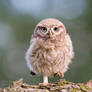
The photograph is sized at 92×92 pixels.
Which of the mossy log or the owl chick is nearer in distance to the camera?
the mossy log

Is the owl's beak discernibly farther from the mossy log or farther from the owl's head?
the mossy log

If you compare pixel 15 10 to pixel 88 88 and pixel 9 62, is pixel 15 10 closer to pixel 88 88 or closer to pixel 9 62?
pixel 9 62

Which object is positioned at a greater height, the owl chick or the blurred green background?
the blurred green background

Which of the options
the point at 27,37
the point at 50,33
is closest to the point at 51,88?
the point at 50,33

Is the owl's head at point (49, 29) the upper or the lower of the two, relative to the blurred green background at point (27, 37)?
lower

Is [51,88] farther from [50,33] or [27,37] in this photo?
[27,37]

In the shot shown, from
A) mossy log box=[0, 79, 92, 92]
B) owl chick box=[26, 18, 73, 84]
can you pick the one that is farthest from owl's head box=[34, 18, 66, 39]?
mossy log box=[0, 79, 92, 92]

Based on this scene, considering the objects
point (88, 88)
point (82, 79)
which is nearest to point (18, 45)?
point (82, 79)

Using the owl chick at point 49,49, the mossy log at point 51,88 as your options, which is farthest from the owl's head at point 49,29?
the mossy log at point 51,88

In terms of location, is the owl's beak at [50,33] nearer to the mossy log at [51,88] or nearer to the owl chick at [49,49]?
the owl chick at [49,49]
